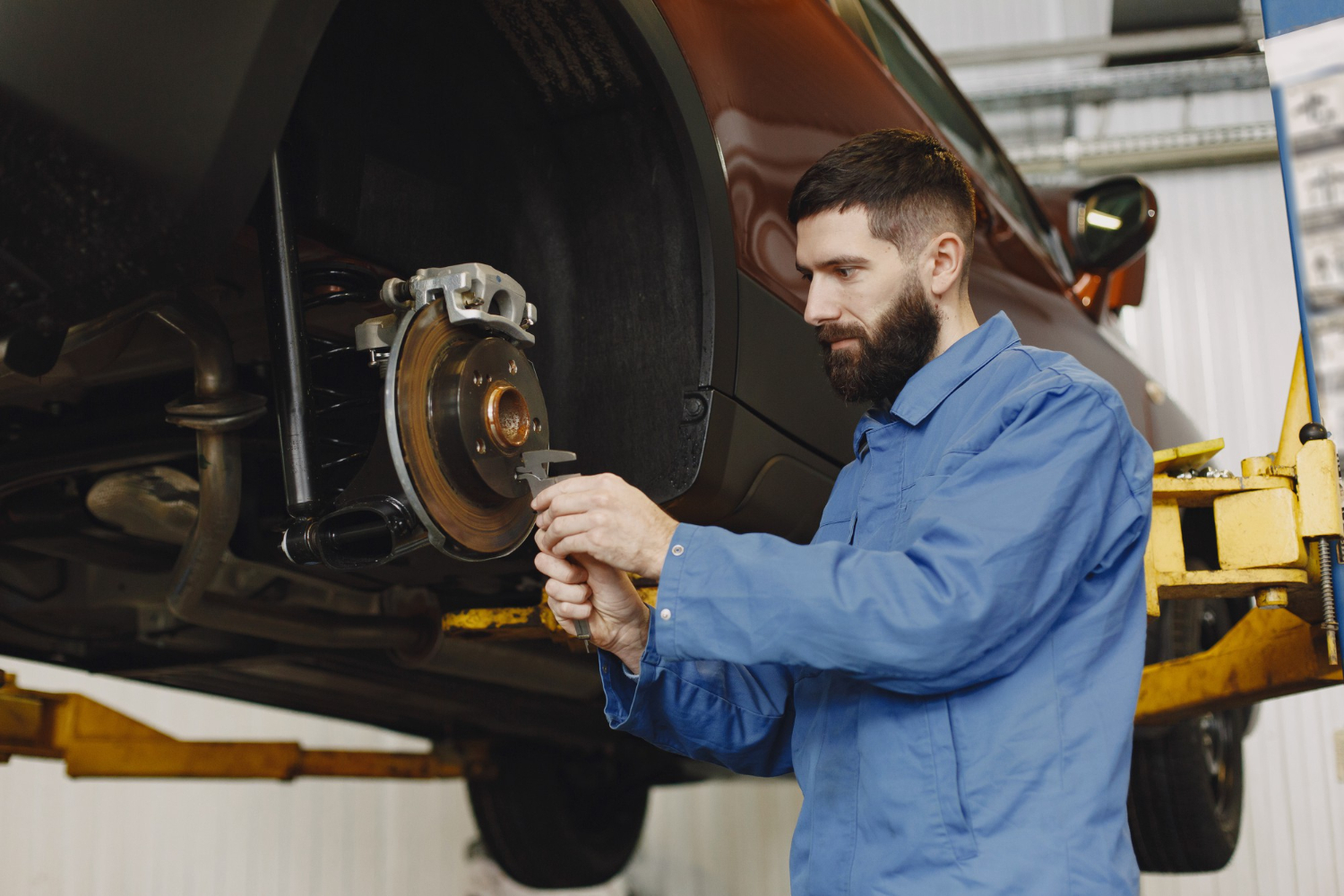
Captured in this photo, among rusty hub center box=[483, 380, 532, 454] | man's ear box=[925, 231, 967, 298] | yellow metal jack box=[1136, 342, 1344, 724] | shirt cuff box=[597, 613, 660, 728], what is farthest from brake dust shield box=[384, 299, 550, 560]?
yellow metal jack box=[1136, 342, 1344, 724]

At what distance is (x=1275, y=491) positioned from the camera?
4.66 feet

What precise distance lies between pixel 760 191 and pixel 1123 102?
509 centimetres

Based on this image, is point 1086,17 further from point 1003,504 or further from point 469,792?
point 1003,504

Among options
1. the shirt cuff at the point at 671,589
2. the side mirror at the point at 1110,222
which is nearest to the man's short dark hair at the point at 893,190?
the shirt cuff at the point at 671,589

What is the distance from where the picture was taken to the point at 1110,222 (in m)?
2.42

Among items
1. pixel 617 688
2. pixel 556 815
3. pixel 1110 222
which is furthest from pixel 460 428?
pixel 556 815

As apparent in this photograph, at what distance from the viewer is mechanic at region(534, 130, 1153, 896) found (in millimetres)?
907

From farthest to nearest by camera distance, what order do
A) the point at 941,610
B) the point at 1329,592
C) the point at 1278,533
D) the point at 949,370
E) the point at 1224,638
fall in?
the point at 1224,638
the point at 1278,533
the point at 1329,592
the point at 949,370
the point at 941,610

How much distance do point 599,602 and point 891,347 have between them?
39 centimetres

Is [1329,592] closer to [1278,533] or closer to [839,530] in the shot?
[1278,533]

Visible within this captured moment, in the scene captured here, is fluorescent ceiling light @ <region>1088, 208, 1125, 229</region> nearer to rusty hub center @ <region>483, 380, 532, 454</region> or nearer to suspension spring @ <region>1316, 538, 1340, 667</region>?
suspension spring @ <region>1316, 538, 1340, 667</region>

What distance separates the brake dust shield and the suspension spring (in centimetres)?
91

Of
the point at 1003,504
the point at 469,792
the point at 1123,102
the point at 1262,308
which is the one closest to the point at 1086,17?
the point at 1123,102

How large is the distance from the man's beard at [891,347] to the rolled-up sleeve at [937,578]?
0.19 meters
